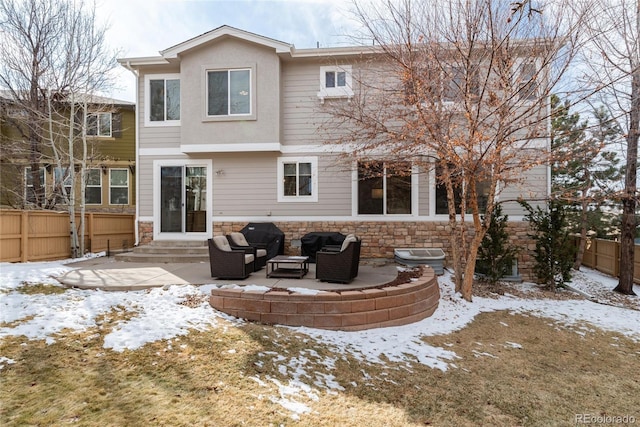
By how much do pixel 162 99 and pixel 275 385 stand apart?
9525 millimetres

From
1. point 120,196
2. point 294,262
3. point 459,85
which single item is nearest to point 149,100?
point 120,196

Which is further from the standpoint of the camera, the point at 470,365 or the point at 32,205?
the point at 32,205

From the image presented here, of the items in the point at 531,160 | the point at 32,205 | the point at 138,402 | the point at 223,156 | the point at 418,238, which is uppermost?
the point at 223,156

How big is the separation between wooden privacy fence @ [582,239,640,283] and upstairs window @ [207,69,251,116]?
1212 cm

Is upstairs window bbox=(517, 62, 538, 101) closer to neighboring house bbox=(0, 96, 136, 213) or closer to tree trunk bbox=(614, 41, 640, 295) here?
tree trunk bbox=(614, 41, 640, 295)

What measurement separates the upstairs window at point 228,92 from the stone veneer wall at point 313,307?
6.18 metres

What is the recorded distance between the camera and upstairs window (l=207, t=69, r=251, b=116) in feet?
30.0

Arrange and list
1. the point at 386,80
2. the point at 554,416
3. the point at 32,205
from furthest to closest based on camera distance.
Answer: the point at 32,205 → the point at 386,80 → the point at 554,416

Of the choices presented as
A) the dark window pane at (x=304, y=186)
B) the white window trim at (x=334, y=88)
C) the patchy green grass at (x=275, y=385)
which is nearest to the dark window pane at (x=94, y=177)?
the dark window pane at (x=304, y=186)

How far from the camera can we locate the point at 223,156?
31.1 feet

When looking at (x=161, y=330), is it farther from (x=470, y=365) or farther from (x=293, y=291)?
(x=470, y=365)

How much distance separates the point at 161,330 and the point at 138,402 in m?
1.24

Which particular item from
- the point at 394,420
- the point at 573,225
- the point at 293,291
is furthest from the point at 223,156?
the point at 573,225

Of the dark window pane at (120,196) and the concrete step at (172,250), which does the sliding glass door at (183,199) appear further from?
the dark window pane at (120,196)
